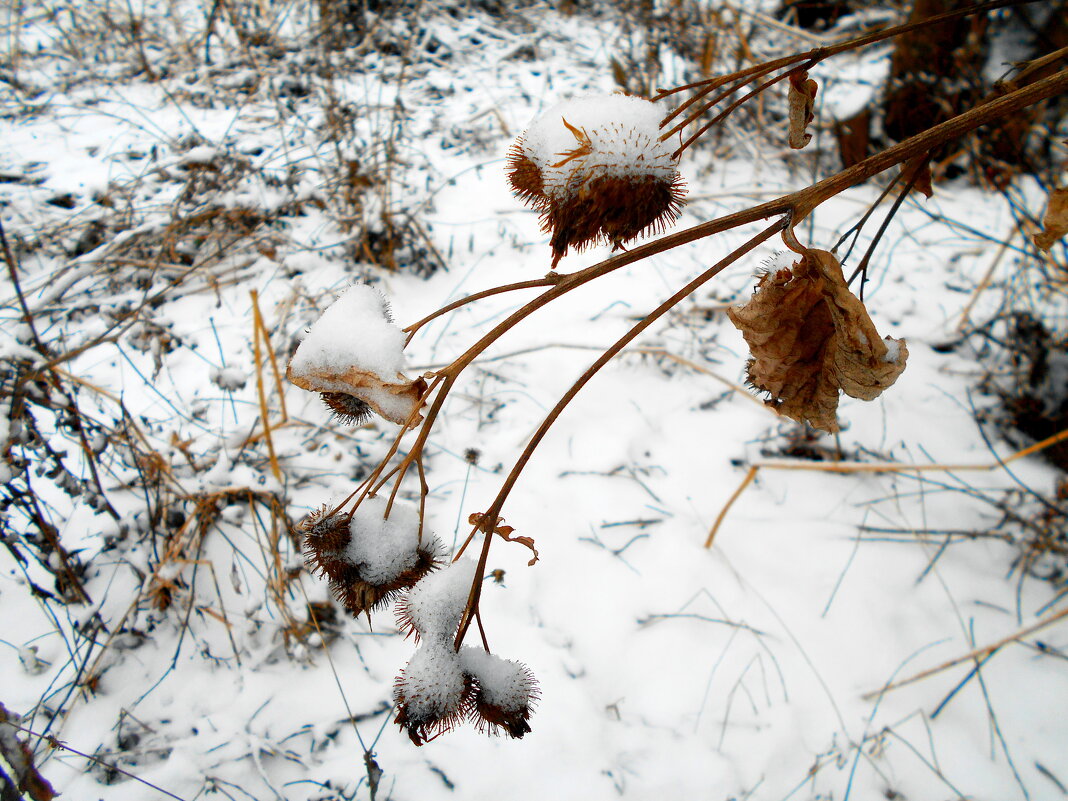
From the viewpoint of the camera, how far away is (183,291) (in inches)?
86.5

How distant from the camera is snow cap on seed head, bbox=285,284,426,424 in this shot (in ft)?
1.98

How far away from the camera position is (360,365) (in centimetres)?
61

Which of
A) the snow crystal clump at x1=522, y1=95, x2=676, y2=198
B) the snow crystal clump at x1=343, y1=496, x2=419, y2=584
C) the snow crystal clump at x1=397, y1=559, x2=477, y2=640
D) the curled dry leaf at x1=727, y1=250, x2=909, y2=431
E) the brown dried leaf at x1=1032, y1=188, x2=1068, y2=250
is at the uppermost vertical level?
the snow crystal clump at x1=522, y1=95, x2=676, y2=198

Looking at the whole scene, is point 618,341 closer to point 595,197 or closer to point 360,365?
point 595,197

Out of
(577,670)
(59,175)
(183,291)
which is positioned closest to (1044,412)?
(577,670)

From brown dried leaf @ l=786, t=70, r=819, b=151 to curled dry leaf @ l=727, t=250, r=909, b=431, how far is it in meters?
0.15

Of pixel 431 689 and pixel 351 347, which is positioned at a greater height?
pixel 351 347

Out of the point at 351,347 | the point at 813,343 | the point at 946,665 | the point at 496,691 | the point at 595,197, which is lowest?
the point at 946,665

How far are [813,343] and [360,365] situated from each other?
0.53 m

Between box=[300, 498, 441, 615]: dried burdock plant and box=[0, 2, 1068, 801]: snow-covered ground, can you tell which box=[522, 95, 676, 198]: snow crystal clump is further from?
box=[0, 2, 1068, 801]: snow-covered ground

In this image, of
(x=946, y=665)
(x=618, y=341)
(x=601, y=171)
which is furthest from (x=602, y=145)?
(x=946, y=665)

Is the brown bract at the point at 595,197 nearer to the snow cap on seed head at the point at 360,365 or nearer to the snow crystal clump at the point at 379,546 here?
the snow cap on seed head at the point at 360,365

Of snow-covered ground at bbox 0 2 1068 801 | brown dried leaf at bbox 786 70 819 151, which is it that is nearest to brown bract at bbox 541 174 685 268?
brown dried leaf at bbox 786 70 819 151

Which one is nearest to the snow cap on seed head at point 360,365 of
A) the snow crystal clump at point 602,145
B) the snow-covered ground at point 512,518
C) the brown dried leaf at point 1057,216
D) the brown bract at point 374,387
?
the brown bract at point 374,387
